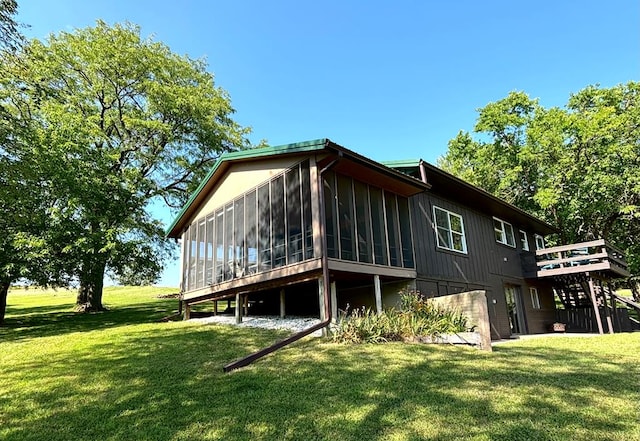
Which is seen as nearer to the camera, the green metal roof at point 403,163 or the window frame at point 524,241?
the green metal roof at point 403,163

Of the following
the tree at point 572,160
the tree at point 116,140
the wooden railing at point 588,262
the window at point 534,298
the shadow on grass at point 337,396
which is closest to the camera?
the shadow on grass at point 337,396

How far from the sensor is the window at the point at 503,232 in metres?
15.3

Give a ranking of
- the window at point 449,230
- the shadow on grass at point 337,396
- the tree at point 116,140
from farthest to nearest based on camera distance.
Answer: the tree at point 116,140 → the window at point 449,230 → the shadow on grass at point 337,396

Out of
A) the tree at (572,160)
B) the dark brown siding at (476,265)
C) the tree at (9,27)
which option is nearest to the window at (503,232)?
the dark brown siding at (476,265)

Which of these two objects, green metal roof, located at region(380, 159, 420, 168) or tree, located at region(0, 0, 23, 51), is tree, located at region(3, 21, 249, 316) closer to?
tree, located at region(0, 0, 23, 51)

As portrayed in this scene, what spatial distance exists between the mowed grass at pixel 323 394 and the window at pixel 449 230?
5.09 meters

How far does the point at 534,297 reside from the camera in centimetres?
1642

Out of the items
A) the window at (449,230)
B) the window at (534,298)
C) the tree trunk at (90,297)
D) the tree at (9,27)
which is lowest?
the window at (534,298)

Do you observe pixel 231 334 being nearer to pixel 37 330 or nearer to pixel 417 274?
pixel 417 274

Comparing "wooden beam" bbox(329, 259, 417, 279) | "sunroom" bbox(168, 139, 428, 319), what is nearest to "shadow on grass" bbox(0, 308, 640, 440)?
"wooden beam" bbox(329, 259, 417, 279)

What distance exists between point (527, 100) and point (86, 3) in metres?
23.3

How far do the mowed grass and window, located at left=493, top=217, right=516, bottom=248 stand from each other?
7864mm

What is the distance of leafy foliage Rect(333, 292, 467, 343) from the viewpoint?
7.67 metres

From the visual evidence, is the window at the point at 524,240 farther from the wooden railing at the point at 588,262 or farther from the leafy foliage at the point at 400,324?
the leafy foliage at the point at 400,324
